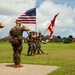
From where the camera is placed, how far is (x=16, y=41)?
15.5m

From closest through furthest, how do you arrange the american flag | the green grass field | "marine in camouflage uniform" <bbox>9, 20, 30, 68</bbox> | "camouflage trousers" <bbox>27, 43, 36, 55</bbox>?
the green grass field → "marine in camouflage uniform" <bbox>9, 20, 30, 68</bbox> → the american flag → "camouflage trousers" <bbox>27, 43, 36, 55</bbox>

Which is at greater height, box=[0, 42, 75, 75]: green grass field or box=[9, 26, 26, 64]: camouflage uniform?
box=[9, 26, 26, 64]: camouflage uniform

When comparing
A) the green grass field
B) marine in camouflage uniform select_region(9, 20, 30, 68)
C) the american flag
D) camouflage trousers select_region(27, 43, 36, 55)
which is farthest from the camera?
camouflage trousers select_region(27, 43, 36, 55)

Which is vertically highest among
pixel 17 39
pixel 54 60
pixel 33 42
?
pixel 17 39

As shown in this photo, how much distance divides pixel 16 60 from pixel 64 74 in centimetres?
258

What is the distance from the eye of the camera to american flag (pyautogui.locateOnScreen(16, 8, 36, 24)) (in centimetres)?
2683

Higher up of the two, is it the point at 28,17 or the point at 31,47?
the point at 28,17

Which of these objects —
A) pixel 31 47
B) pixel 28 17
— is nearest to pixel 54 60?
pixel 31 47

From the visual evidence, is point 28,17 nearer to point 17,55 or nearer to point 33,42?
point 33,42

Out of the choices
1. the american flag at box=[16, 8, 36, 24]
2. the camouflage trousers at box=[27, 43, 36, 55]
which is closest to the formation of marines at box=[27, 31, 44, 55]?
the camouflage trousers at box=[27, 43, 36, 55]

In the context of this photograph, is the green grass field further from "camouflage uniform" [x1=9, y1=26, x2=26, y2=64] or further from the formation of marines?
"camouflage uniform" [x1=9, y1=26, x2=26, y2=64]

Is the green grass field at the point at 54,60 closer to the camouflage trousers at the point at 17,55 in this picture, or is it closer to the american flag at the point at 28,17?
the camouflage trousers at the point at 17,55

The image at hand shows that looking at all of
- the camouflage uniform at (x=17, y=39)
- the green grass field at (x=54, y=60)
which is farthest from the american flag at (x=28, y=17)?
the camouflage uniform at (x=17, y=39)

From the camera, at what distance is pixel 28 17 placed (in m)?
28.2
